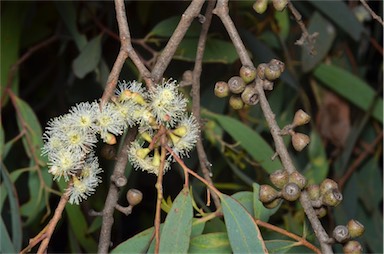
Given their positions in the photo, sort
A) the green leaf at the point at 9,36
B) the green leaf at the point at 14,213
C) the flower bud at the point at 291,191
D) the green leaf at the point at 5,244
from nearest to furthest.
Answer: the flower bud at the point at 291,191
the green leaf at the point at 5,244
the green leaf at the point at 14,213
the green leaf at the point at 9,36

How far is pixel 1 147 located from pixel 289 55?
0.77 metres

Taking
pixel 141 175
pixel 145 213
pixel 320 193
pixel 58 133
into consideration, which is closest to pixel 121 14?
pixel 58 133

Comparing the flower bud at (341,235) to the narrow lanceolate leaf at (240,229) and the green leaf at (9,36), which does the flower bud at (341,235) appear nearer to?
the narrow lanceolate leaf at (240,229)

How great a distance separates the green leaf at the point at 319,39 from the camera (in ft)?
5.57

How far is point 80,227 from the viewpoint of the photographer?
4.78 feet

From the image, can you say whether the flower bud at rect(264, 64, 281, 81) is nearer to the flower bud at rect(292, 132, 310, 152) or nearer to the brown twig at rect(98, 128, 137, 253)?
the flower bud at rect(292, 132, 310, 152)

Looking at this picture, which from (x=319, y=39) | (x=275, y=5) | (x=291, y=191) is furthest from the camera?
(x=319, y=39)

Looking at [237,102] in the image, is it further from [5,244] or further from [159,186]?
[5,244]

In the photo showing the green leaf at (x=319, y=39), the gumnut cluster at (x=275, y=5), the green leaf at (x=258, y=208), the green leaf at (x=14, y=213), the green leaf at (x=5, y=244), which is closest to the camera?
the gumnut cluster at (x=275, y=5)

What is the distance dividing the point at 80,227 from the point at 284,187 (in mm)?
716

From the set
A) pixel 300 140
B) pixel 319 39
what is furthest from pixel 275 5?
pixel 319 39

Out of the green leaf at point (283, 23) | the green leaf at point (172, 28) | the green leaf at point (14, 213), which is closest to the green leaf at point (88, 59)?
the green leaf at point (172, 28)

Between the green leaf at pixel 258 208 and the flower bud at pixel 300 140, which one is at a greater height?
the flower bud at pixel 300 140

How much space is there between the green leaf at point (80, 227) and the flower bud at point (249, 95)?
2.17ft
